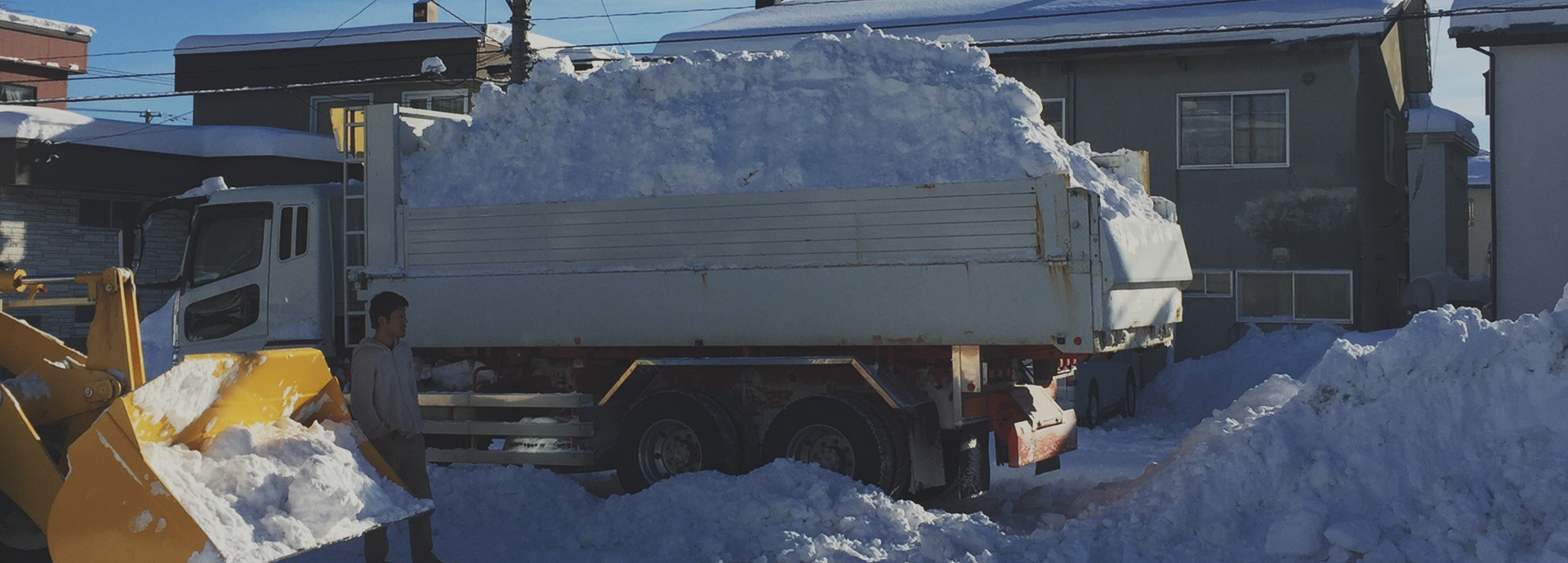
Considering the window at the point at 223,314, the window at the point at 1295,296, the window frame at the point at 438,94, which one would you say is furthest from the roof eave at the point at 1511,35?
the window frame at the point at 438,94

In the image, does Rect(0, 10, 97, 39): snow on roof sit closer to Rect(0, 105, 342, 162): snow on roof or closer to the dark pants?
Rect(0, 105, 342, 162): snow on roof

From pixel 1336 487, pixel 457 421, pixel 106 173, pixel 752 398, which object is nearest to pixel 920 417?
pixel 752 398

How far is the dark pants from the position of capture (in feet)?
25.4

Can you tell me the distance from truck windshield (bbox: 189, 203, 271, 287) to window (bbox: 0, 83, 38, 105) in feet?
73.3

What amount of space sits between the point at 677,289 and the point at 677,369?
0.61 meters

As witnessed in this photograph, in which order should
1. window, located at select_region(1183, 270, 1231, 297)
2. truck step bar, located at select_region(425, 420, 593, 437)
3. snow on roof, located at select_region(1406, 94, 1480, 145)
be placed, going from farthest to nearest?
snow on roof, located at select_region(1406, 94, 1480, 145)
window, located at select_region(1183, 270, 1231, 297)
truck step bar, located at select_region(425, 420, 593, 437)

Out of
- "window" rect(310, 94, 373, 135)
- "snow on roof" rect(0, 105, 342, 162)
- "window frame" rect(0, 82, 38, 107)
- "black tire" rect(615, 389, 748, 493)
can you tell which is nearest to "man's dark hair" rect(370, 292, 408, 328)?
"black tire" rect(615, 389, 748, 493)

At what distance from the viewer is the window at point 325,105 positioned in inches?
1110

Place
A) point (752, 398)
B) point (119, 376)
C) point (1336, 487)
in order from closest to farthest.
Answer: point (119, 376) < point (1336, 487) < point (752, 398)

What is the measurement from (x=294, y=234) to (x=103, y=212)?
14705 millimetres

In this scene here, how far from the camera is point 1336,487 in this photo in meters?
7.75

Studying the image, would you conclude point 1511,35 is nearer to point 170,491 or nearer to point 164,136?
point 170,491

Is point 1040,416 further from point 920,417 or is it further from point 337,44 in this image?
point 337,44

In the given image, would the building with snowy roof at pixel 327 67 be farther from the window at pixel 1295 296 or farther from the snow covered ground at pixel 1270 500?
the snow covered ground at pixel 1270 500
